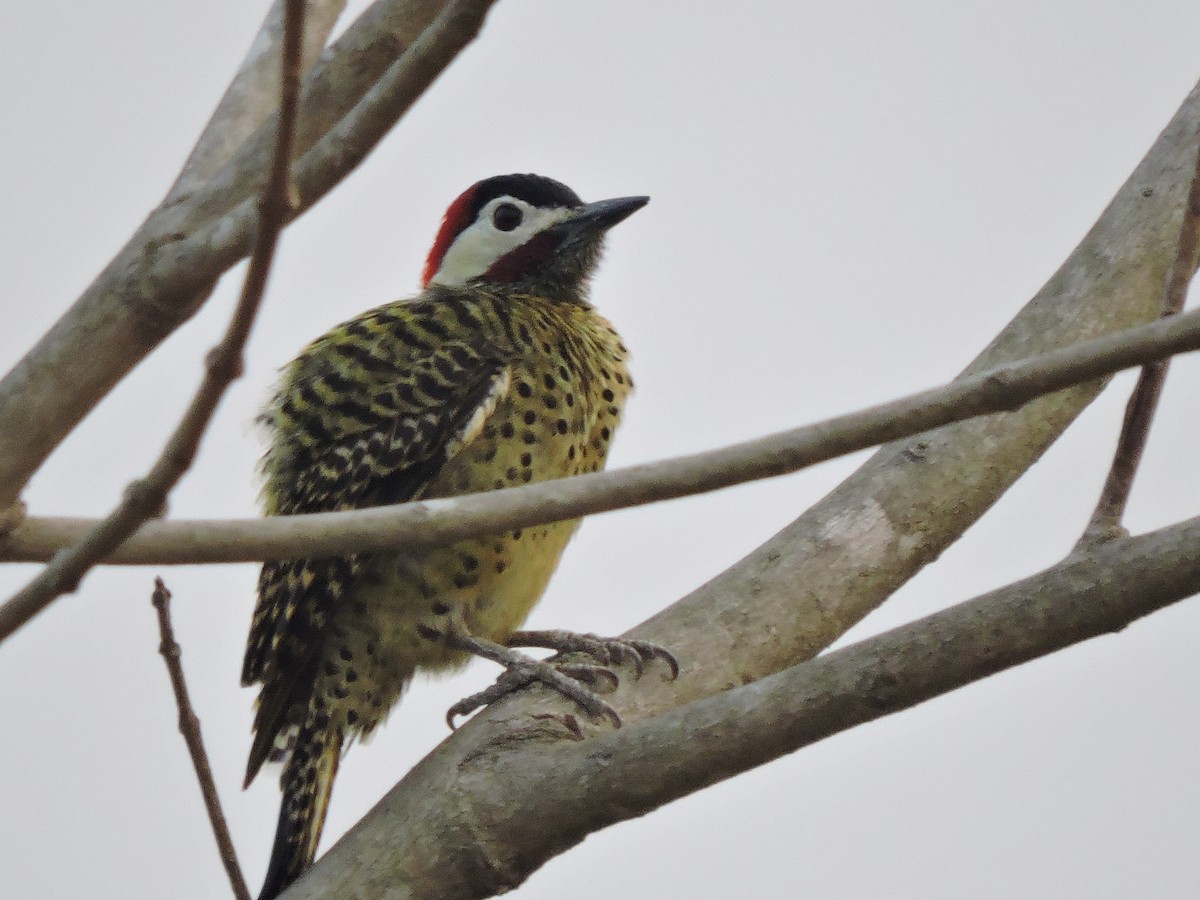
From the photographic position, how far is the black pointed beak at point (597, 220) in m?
5.84

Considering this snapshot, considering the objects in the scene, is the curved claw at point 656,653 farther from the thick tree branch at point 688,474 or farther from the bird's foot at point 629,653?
the thick tree branch at point 688,474

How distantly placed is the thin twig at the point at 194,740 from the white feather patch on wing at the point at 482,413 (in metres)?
1.69

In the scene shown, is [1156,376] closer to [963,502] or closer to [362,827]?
[963,502]

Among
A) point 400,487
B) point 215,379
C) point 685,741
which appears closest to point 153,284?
point 215,379

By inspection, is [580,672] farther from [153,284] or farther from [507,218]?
[507,218]

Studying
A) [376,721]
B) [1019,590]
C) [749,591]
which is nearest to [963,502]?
[749,591]

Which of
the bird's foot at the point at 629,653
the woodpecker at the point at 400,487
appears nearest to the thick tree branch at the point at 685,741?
the bird's foot at the point at 629,653

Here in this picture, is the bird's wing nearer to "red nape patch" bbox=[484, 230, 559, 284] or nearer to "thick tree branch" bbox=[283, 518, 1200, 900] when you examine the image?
"red nape patch" bbox=[484, 230, 559, 284]

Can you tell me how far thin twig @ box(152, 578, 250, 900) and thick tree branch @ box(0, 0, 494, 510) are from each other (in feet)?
2.14

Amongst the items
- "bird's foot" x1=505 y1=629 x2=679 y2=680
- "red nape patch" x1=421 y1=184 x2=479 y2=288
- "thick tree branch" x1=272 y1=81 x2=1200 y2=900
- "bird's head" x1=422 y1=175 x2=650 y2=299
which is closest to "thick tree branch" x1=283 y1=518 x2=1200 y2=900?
"thick tree branch" x1=272 y1=81 x2=1200 y2=900

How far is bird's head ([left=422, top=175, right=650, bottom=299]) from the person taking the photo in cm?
587

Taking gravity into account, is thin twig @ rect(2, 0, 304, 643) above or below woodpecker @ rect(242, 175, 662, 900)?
below

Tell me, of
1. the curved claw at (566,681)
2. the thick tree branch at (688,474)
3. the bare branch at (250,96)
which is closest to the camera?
the thick tree branch at (688,474)

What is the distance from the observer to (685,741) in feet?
9.86
